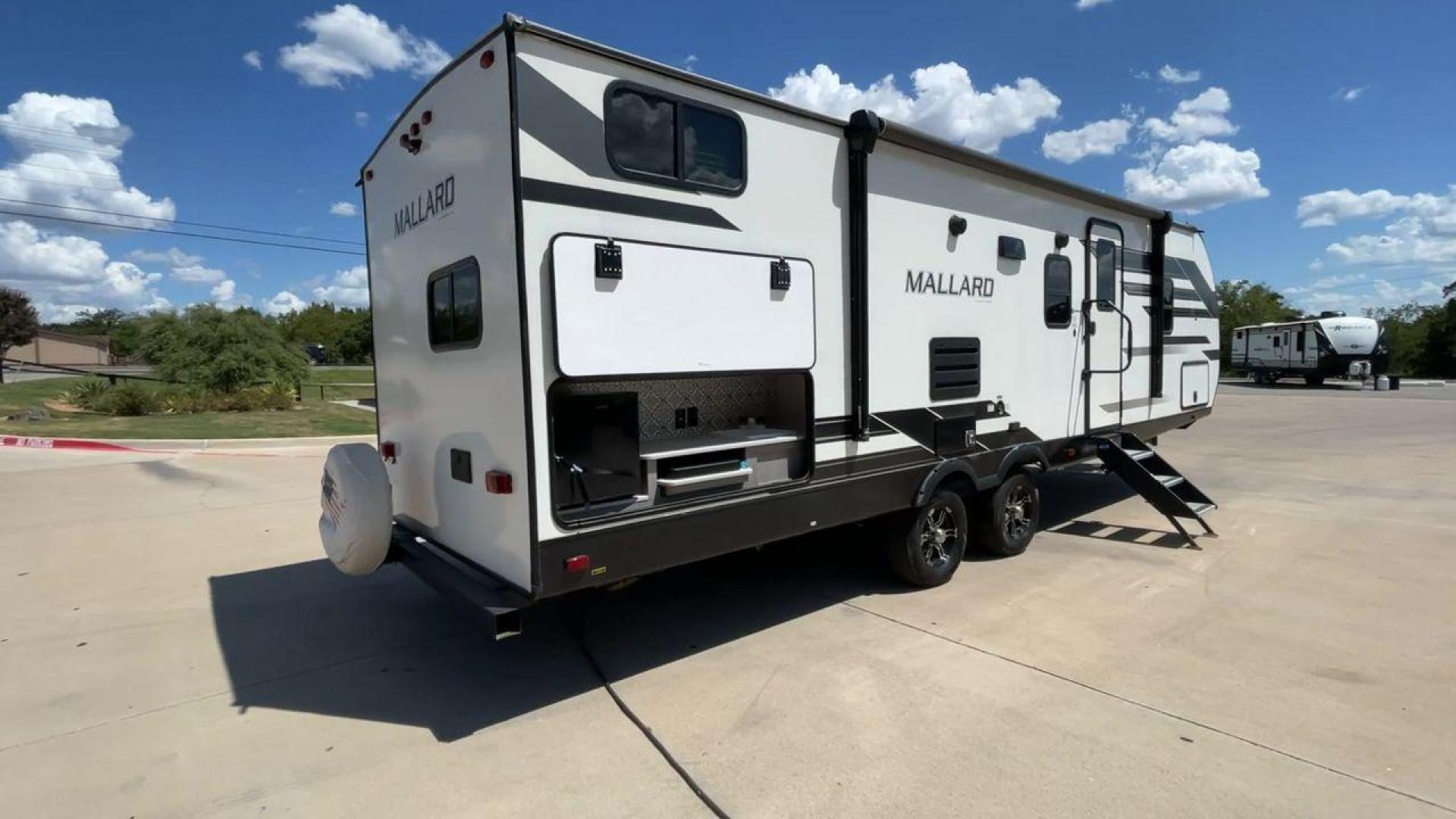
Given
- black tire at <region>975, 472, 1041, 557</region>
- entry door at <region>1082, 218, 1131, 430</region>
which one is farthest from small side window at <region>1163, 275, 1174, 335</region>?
black tire at <region>975, 472, 1041, 557</region>

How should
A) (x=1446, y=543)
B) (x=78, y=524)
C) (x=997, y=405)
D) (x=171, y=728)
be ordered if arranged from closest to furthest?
(x=171, y=728), (x=997, y=405), (x=1446, y=543), (x=78, y=524)

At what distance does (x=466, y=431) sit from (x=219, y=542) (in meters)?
4.73

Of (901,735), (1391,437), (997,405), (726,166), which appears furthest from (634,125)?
(1391,437)

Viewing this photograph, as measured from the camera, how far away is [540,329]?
3.24 meters

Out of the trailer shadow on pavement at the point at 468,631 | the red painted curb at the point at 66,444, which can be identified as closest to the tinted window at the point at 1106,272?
the trailer shadow on pavement at the point at 468,631

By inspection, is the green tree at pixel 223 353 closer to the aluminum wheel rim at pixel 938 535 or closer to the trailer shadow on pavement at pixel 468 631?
the trailer shadow on pavement at pixel 468 631

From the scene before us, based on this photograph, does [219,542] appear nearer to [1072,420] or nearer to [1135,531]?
[1072,420]

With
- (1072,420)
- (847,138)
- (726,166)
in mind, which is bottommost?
(1072,420)

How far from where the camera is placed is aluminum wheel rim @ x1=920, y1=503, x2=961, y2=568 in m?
5.32

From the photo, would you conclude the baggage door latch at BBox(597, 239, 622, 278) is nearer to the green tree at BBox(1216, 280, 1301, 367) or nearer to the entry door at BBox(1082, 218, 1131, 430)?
the entry door at BBox(1082, 218, 1131, 430)

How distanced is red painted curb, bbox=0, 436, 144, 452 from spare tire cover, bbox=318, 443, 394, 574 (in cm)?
1076

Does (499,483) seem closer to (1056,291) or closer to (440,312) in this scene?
(440,312)

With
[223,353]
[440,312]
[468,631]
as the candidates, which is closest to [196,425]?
[223,353]

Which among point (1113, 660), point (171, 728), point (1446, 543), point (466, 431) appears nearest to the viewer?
point (171, 728)
